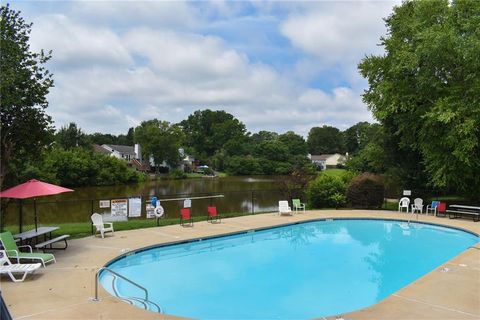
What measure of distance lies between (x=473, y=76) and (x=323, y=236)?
11.0m

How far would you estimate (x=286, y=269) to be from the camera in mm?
11617

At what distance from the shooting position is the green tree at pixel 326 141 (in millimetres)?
120438

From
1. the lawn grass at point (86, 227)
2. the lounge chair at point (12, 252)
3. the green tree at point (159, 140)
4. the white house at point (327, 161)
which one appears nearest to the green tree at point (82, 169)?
the green tree at point (159, 140)

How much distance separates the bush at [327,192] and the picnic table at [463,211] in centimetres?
560

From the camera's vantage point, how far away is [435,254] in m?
13.4

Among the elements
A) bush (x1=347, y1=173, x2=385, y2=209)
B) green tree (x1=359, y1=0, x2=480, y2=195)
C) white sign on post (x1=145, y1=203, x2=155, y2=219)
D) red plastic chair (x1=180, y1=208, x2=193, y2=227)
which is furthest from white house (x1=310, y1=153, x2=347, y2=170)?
white sign on post (x1=145, y1=203, x2=155, y2=219)

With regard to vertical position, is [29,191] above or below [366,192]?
above

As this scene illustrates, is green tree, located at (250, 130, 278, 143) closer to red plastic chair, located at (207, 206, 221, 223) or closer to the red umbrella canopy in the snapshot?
red plastic chair, located at (207, 206, 221, 223)

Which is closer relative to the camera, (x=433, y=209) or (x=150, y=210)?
(x=150, y=210)

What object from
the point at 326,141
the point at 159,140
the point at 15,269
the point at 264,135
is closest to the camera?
the point at 15,269

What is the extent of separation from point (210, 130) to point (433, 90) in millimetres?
95411

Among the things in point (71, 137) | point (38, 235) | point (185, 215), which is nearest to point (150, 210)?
point (185, 215)

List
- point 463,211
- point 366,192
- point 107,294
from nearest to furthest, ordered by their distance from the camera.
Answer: point 107,294, point 463,211, point 366,192

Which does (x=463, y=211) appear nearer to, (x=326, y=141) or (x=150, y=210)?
(x=150, y=210)
